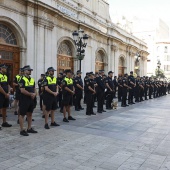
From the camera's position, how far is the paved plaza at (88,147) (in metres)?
4.60

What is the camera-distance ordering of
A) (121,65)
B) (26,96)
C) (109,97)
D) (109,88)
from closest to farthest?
(26,96) < (109,88) < (109,97) < (121,65)

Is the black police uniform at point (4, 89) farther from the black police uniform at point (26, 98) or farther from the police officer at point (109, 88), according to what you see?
the police officer at point (109, 88)

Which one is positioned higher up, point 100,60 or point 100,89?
point 100,60

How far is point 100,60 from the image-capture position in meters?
26.1

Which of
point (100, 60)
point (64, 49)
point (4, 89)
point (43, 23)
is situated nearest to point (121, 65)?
point (100, 60)

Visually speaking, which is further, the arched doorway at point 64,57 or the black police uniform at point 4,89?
the arched doorway at point 64,57

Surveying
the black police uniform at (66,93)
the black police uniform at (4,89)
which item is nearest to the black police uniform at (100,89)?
the black police uniform at (66,93)

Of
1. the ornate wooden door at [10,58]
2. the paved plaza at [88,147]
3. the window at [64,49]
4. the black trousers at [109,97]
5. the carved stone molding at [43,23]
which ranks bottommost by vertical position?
the paved plaza at [88,147]

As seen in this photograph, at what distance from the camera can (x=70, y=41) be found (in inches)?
768

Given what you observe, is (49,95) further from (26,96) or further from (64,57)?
(64,57)

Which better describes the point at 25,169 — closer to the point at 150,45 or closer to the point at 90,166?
the point at 90,166

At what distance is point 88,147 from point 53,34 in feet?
41.9

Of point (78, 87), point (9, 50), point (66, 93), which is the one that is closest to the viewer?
point (66, 93)

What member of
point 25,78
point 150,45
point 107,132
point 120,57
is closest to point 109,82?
point 107,132
